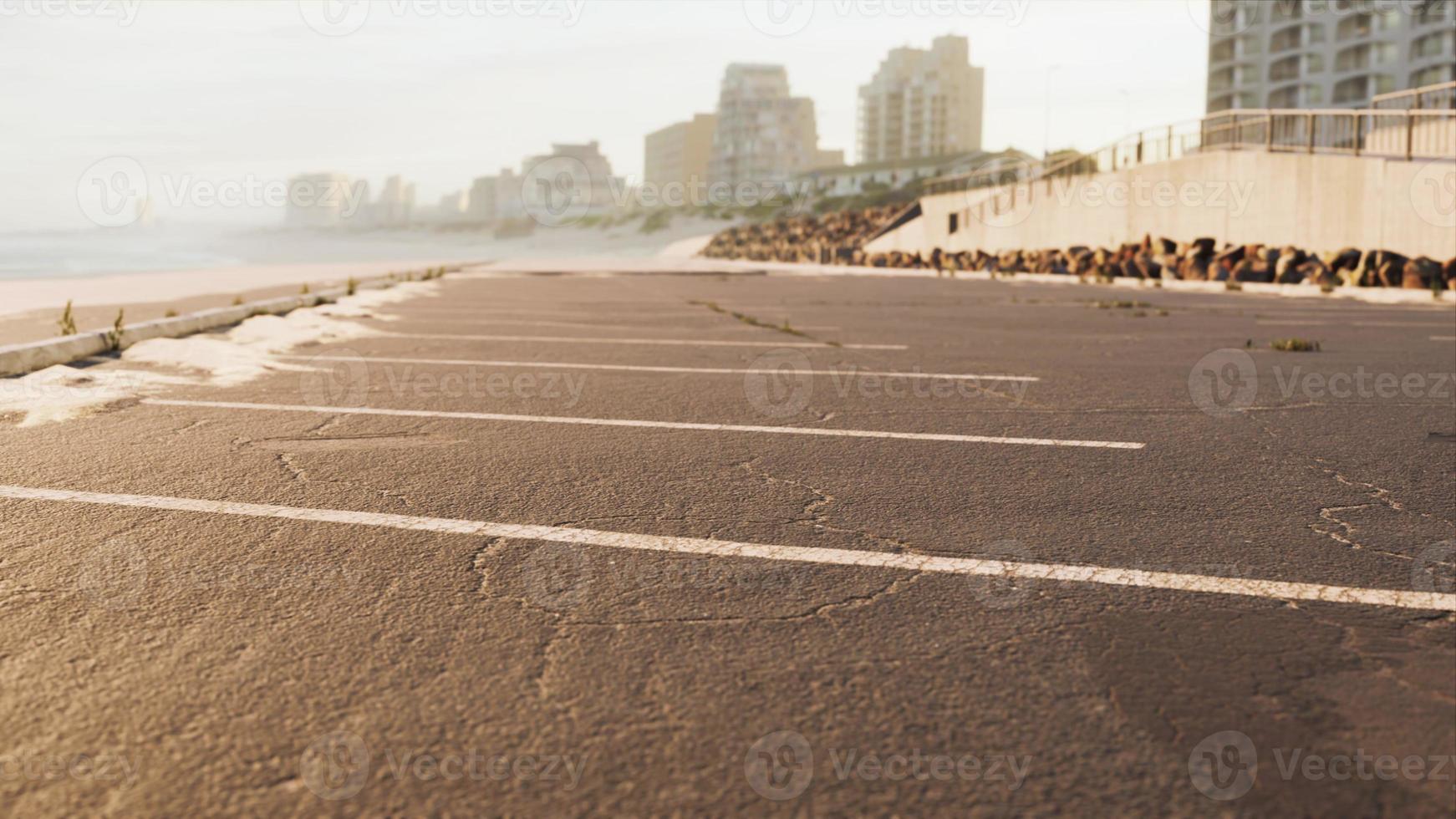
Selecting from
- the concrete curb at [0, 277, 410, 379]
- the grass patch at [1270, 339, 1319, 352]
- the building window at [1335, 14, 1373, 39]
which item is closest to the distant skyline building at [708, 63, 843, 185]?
the building window at [1335, 14, 1373, 39]

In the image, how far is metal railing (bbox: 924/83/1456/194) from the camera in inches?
822

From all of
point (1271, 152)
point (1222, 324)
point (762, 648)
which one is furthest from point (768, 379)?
point (1271, 152)

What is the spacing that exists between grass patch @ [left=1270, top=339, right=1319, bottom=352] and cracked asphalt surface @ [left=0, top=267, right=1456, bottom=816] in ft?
12.7

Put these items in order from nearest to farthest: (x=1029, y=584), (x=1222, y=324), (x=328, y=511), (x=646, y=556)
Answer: (x=1029, y=584)
(x=646, y=556)
(x=328, y=511)
(x=1222, y=324)

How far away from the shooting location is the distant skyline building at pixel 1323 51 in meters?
75.6

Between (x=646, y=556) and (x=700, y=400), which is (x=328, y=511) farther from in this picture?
(x=700, y=400)

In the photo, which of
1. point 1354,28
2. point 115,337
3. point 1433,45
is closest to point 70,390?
point 115,337

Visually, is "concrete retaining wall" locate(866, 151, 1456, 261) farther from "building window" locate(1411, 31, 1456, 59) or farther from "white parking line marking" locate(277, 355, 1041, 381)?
"building window" locate(1411, 31, 1456, 59)

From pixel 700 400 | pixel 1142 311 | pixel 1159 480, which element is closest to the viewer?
pixel 1159 480

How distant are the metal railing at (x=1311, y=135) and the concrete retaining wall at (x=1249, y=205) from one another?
35cm

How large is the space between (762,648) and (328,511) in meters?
2.40

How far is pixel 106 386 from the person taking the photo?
8195 mm

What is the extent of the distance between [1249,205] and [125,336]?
22933 mm

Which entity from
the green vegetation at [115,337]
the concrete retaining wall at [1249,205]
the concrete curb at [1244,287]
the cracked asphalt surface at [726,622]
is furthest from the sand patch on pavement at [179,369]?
the concrete retaining wall at [1249,205]
